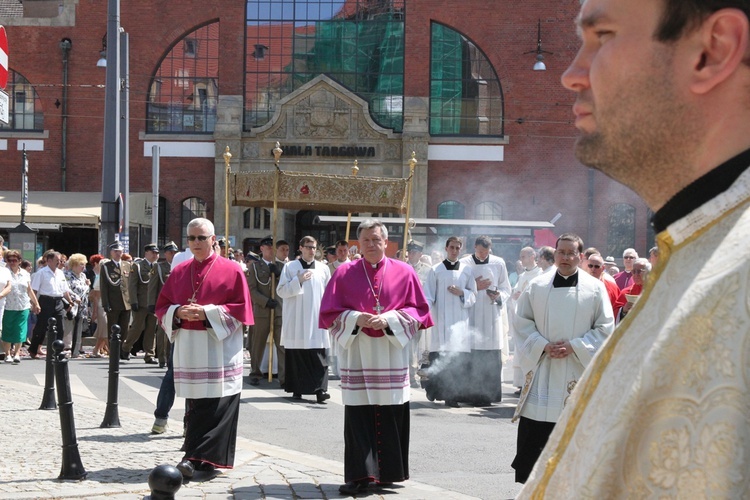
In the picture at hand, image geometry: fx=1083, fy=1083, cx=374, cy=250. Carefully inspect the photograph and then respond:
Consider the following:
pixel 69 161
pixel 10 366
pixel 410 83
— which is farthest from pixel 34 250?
pixel 410 83

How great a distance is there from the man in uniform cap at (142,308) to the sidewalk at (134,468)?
7589 millimetres

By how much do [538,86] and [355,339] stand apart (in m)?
→ 27.4

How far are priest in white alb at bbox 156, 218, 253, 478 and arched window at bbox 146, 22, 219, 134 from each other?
88.4 feet

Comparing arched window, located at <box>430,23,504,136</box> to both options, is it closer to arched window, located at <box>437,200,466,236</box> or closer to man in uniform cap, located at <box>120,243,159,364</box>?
arched window, located at <box>437,200,466,236</box>

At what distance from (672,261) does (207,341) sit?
303 inches

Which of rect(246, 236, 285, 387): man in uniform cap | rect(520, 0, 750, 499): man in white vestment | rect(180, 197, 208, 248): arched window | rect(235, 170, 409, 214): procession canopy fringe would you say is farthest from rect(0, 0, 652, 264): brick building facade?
rect(520, 0, 750, 499): man in white vestment

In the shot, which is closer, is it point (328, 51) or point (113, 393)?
point (113, 393)

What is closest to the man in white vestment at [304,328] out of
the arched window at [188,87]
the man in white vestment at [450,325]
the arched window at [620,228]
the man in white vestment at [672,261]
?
the man in white vestment at [450,325]

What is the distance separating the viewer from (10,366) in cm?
1834

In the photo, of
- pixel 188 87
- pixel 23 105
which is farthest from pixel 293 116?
pixel 23 105

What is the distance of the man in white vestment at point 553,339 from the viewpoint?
7824 millimetres

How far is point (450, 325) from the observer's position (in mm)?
14578

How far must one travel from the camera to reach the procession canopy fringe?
16.7m

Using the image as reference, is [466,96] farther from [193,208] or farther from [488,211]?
[193,208]
